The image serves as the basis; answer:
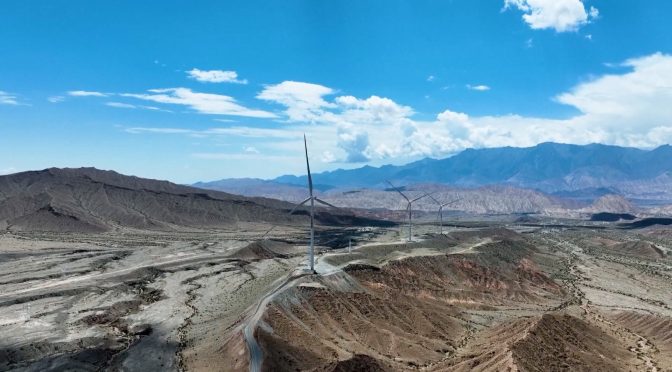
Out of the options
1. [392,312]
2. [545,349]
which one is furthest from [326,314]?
[545,349]

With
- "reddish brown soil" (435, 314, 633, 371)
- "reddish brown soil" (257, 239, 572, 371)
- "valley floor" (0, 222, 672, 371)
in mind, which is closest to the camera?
"reddish brown soil" (435, 314, 633, 371)

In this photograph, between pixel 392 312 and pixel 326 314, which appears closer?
pixel 326 314

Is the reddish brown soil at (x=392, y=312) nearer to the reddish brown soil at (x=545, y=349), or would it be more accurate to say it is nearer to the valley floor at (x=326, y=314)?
the valley floor at (x=326, y=314)

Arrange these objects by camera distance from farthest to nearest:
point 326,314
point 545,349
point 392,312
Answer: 1. point 392,312
2. point 326,314
3. point 545,349

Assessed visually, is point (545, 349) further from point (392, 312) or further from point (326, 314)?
point (326, 314)

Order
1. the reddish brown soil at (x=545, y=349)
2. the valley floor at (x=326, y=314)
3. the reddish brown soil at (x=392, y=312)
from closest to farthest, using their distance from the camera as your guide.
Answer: the reddish brown soil at (x=545, y=349) < the valley floor at (x=326, y=314) < the reddish brown soil at (x=392, y=312)

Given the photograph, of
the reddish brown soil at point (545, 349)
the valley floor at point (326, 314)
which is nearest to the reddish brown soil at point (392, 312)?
the valley floor at point (326, 314)

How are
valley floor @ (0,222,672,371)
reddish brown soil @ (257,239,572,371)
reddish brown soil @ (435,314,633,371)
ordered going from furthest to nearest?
reddish brown soil @ (257,239,572,371) → valley floor @ (0,222,672,371) → reddish brown soil @ (435,314,633,371)

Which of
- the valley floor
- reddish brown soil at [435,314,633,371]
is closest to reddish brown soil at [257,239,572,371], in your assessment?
the valley floor

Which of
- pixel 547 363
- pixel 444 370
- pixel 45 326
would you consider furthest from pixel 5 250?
pixel 547 363

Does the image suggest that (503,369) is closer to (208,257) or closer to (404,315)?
(404,315)

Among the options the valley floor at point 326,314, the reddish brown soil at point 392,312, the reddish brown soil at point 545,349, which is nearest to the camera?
the reddish brown soil at point 545,349

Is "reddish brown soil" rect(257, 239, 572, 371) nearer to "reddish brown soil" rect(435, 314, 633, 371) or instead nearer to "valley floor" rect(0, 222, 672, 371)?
"valley floor" rect(0, 222, 672, 371)
